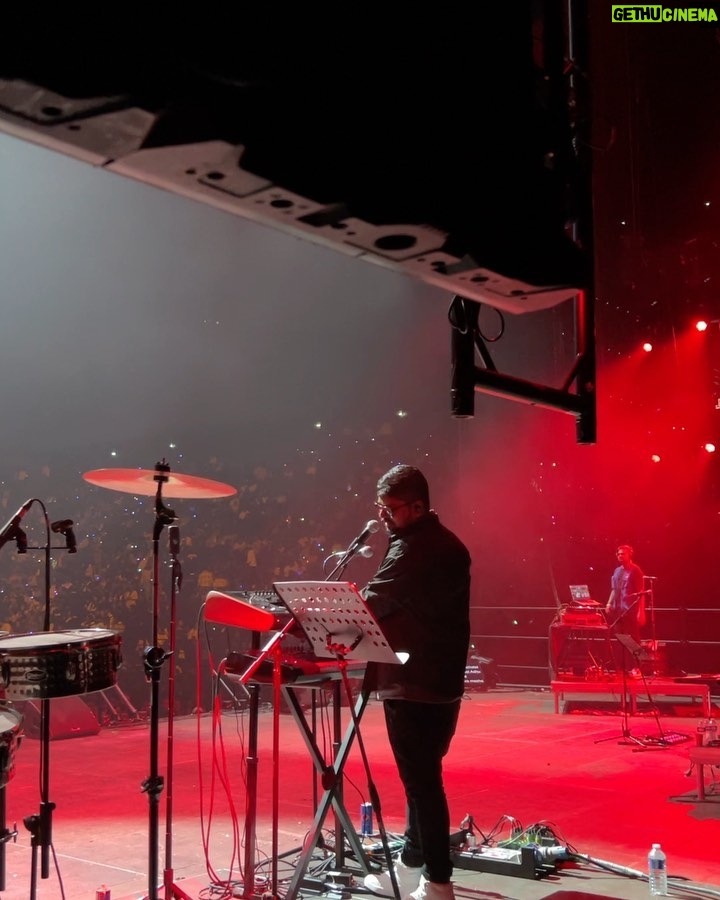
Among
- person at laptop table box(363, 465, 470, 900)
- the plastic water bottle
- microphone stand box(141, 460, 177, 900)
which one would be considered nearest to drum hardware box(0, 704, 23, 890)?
microphone stand box(141, 460, 177, 900)

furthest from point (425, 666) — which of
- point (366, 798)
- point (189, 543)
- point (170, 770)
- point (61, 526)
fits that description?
point (189, 543)

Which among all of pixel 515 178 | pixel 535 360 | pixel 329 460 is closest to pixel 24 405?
pixel 329 460

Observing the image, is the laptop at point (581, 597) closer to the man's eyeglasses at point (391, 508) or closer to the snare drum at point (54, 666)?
the man's eyeglasses at point (391, 508)

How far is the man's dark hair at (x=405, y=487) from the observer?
153 inches

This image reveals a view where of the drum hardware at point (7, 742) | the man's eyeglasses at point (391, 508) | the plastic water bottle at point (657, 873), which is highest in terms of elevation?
the man's eyeglasses at point (391, 508)

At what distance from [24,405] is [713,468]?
12.2m

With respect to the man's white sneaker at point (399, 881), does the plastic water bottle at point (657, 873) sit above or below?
above

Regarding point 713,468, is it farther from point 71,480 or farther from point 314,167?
point 314,167

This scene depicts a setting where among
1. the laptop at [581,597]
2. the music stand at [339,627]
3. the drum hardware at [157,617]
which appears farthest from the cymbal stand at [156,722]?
the laptop at [581,597]

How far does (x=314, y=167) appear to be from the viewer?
1.57 metres

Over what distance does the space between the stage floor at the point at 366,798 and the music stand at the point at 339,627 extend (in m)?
0.56

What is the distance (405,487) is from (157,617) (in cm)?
125

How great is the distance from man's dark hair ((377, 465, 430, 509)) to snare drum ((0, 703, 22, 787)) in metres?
1.71

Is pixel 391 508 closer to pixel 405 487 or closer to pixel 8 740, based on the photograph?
pixel 405 487
